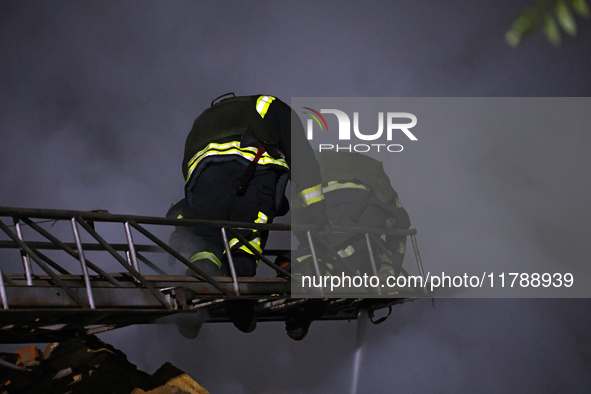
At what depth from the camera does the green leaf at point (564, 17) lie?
639 mm

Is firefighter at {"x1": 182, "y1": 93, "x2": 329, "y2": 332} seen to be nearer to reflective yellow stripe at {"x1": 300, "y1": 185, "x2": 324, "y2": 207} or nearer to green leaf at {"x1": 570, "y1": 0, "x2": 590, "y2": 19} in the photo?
reflective yellow stripe at {"x1": 300, "y1": 185, "x2": 324, "y2": 207}

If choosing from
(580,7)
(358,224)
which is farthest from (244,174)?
(580,7)

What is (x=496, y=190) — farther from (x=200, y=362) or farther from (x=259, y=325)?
(x=200, y=362)

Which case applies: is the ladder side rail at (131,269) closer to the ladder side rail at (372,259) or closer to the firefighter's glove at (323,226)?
the firefighter's glove at (323,226)

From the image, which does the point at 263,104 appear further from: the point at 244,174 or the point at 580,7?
the point at 580,7

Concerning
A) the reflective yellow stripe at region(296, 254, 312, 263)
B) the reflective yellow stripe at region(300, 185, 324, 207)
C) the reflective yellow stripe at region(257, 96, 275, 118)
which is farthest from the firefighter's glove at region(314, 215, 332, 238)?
the reflective yellow stripe at region(257, 96, 275, 118)

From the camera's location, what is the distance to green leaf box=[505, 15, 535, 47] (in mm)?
634

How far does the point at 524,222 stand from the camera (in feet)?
31.8

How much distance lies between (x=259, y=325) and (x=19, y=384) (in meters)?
5.32

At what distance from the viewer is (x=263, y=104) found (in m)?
4.38

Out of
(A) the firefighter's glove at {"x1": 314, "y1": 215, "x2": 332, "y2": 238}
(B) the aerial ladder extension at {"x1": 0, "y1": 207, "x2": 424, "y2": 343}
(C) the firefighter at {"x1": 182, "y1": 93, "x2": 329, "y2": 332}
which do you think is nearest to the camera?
(B) the aerial ladder extension at {"x1": 0, "y1": 207, "x2": 424, "y2": 343}

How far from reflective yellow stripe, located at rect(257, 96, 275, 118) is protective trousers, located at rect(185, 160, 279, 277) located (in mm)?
439

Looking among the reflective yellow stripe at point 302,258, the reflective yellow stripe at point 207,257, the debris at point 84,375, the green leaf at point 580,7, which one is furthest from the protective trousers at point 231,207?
the green leaf at point 580,7

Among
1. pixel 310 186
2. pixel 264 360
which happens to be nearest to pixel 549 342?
pixel 264 360
